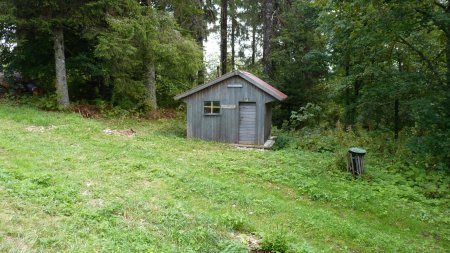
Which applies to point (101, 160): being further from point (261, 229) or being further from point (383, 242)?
point (383, 242)

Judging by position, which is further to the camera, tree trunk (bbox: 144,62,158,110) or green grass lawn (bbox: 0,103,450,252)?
tree trunk (bbox: 144,62,158,110)

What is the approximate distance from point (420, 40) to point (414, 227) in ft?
25.7

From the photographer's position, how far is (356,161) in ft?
31.8

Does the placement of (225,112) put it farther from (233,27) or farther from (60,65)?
(233,27)

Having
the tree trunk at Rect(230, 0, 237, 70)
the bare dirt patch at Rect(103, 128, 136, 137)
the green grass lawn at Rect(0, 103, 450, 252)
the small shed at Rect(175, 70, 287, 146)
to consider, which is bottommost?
the green grass lawn at Rect(0, 103, 450, 252)

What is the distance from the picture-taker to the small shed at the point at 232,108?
14133 millimetres

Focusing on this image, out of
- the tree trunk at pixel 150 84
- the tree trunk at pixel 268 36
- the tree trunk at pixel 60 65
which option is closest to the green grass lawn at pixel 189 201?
the tree trunk at pixel 60 65

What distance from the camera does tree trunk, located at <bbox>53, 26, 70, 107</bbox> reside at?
15.5 metres

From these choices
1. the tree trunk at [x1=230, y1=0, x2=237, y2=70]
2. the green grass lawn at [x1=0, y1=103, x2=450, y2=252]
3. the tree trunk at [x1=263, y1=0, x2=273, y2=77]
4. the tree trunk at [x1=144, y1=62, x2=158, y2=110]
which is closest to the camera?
the green grass lawn at [x1=0, y1=103, x2=450, y2=252]

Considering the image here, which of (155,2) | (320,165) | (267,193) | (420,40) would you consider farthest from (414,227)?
(155,2)

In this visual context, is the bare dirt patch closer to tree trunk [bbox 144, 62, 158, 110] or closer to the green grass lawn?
the green grass lawn

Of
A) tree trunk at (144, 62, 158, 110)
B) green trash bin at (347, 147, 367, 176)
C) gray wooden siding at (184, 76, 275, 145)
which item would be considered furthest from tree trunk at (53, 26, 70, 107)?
green trash bin at (347, 147, 367, 176)

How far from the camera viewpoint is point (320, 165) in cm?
1057

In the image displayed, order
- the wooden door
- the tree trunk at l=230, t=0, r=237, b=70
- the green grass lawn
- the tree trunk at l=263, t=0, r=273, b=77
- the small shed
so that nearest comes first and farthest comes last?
1. the green grass lawn
2. the small shed
3. the wooden door
4. the tree trunk at l=263, t=0, r=273, b=77
5. the tree trunk at l=230, t=0, r=237, b=70
